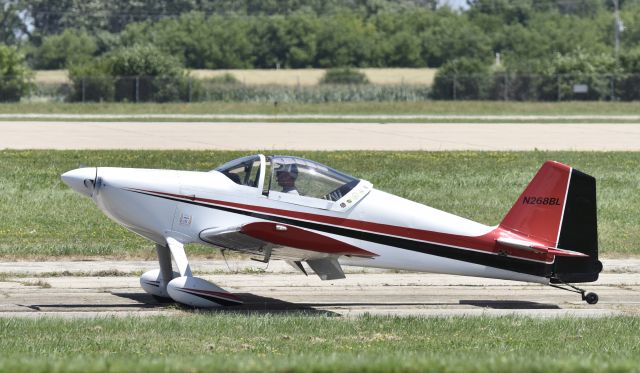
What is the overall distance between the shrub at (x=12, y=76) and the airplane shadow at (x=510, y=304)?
59.7 m

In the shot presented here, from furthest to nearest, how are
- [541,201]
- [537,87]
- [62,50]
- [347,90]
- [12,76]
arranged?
[62,50]
[347,90]
[12,76]
[537,87]
[541,201]

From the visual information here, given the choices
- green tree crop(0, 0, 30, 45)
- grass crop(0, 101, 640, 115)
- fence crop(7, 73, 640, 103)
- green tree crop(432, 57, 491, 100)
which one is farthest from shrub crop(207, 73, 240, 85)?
A: green tree crop(0, 0, 30, 45)

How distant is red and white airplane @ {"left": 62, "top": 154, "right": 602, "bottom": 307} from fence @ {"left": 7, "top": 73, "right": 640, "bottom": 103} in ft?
183

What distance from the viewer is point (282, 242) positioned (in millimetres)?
13953

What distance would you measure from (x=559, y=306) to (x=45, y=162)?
55.5ft

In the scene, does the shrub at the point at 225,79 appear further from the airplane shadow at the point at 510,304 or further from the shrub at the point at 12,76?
the airplane shadow at the point at 510,304

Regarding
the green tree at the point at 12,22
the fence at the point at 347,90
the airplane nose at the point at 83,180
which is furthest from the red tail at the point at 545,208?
the green tree at the point at 12,22

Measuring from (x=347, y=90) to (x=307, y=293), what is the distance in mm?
61291

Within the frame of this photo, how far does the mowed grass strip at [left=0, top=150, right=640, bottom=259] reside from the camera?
19.7m

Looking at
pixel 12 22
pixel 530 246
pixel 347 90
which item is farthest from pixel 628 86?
pixel 12 22

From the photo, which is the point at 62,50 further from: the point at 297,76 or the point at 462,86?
the point at 462,86

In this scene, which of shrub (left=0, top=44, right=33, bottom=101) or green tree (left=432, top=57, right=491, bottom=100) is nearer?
shrub (left=0, top=44, right=33, bottom=101)

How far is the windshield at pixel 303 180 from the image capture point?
14.3 meters

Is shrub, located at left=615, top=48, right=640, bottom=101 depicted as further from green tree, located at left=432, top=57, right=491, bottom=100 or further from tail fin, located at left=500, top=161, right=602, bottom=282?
tail fin, located at left=500, top=161, right=602, bottom=282
